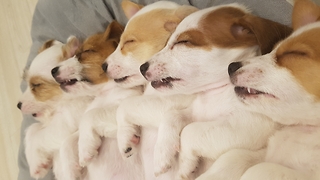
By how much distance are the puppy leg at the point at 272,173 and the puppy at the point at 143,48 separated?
0.57 meters

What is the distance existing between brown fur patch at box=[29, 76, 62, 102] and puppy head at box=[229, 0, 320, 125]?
3.66 ft

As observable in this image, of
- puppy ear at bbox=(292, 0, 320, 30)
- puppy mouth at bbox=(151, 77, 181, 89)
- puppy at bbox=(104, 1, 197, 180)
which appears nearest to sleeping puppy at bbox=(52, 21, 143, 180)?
puppy at bbox=(104, 1, 197, 180)

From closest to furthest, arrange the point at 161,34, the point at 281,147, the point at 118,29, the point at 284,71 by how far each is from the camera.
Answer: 1. the point at 284,71
2. the point at 281,147
3. the point at 161,34
4. the point at 118,29

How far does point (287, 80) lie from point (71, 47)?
1344 millimetres

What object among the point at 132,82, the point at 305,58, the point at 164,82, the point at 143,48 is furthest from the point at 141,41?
the point at 305,58

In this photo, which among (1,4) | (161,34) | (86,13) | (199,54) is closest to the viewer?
(199,54)

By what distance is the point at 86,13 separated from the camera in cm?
223

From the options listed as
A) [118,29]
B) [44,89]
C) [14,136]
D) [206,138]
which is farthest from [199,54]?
[14,136]

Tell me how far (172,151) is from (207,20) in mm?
563

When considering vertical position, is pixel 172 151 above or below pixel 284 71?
below

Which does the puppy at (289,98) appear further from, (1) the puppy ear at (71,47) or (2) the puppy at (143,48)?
(1) the puppy ear at (71,47)

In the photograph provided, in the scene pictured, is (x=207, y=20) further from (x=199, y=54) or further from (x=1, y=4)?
(x=1, y=4)

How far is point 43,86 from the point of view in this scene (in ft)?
6.68

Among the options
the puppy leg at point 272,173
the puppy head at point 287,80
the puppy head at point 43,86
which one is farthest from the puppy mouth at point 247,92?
the puppy head at point 43,86
